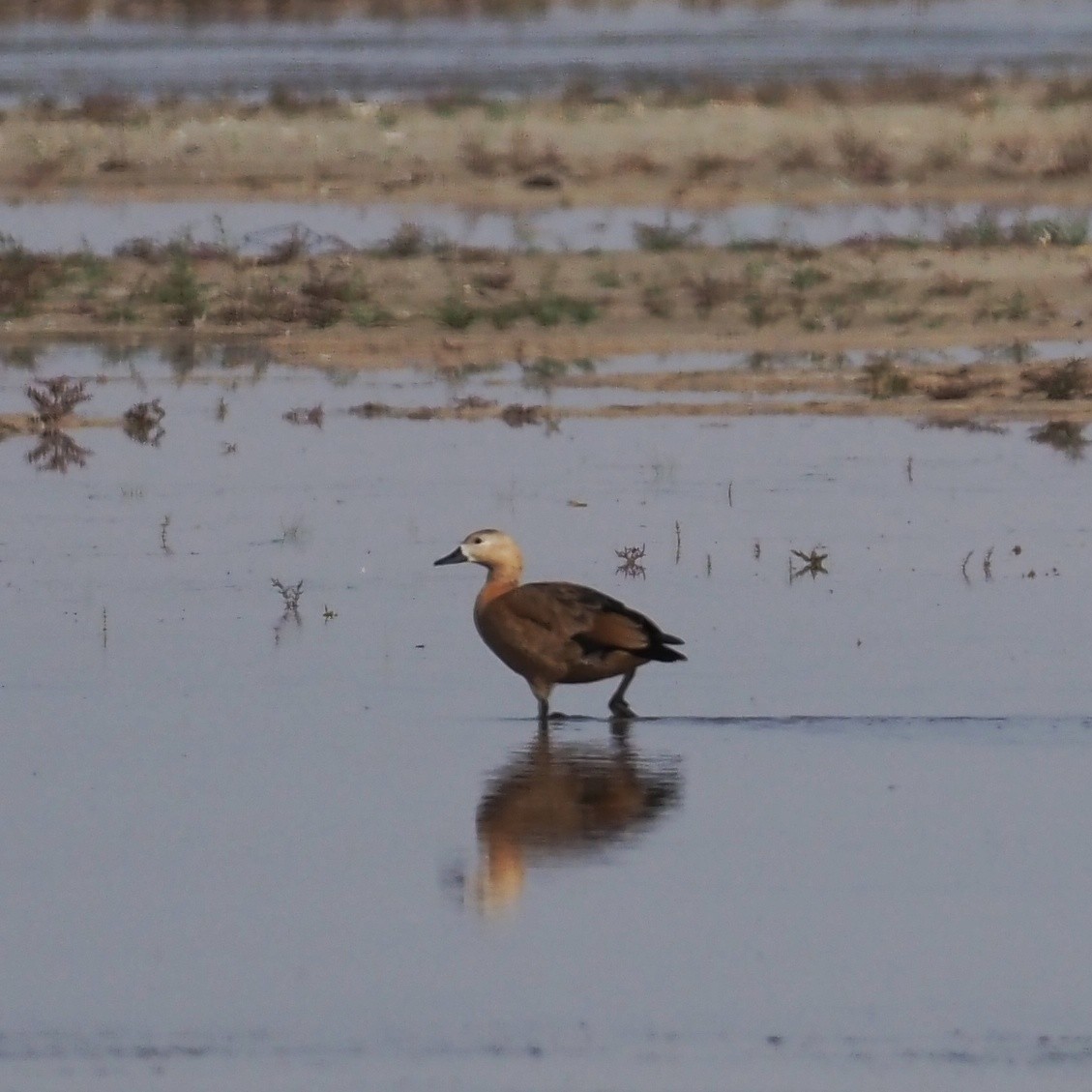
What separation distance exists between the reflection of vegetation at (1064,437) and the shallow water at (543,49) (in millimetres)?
30694

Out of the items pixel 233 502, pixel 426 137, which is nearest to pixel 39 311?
pixel 233 502

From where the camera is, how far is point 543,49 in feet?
224

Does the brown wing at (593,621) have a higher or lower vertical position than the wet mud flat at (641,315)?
lower

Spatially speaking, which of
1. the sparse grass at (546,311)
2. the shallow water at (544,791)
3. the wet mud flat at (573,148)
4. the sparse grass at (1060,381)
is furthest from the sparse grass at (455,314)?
the wet mud flat at (573,148)

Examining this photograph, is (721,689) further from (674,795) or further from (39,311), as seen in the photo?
(39,311)

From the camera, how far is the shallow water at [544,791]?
768 cm

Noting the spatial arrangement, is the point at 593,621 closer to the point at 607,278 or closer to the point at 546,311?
the point at 546,311

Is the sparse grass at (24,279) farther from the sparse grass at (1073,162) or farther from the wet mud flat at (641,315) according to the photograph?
the sparse grass at (1073,162)

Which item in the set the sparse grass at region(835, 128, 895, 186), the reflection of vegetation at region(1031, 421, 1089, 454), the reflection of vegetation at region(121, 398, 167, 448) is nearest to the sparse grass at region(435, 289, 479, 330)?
the reflection of vegetation at region(121, 398, 167, 448)

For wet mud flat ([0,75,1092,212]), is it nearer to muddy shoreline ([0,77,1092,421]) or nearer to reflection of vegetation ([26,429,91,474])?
muddy shoreline ([0,77,1092,421])

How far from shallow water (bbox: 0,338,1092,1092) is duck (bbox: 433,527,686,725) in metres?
0.20

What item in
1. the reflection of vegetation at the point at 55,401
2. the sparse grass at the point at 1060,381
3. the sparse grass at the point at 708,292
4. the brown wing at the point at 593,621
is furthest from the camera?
the sparse grass at the point at 708,292

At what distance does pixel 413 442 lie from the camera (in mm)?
19156

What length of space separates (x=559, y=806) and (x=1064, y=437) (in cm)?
960
